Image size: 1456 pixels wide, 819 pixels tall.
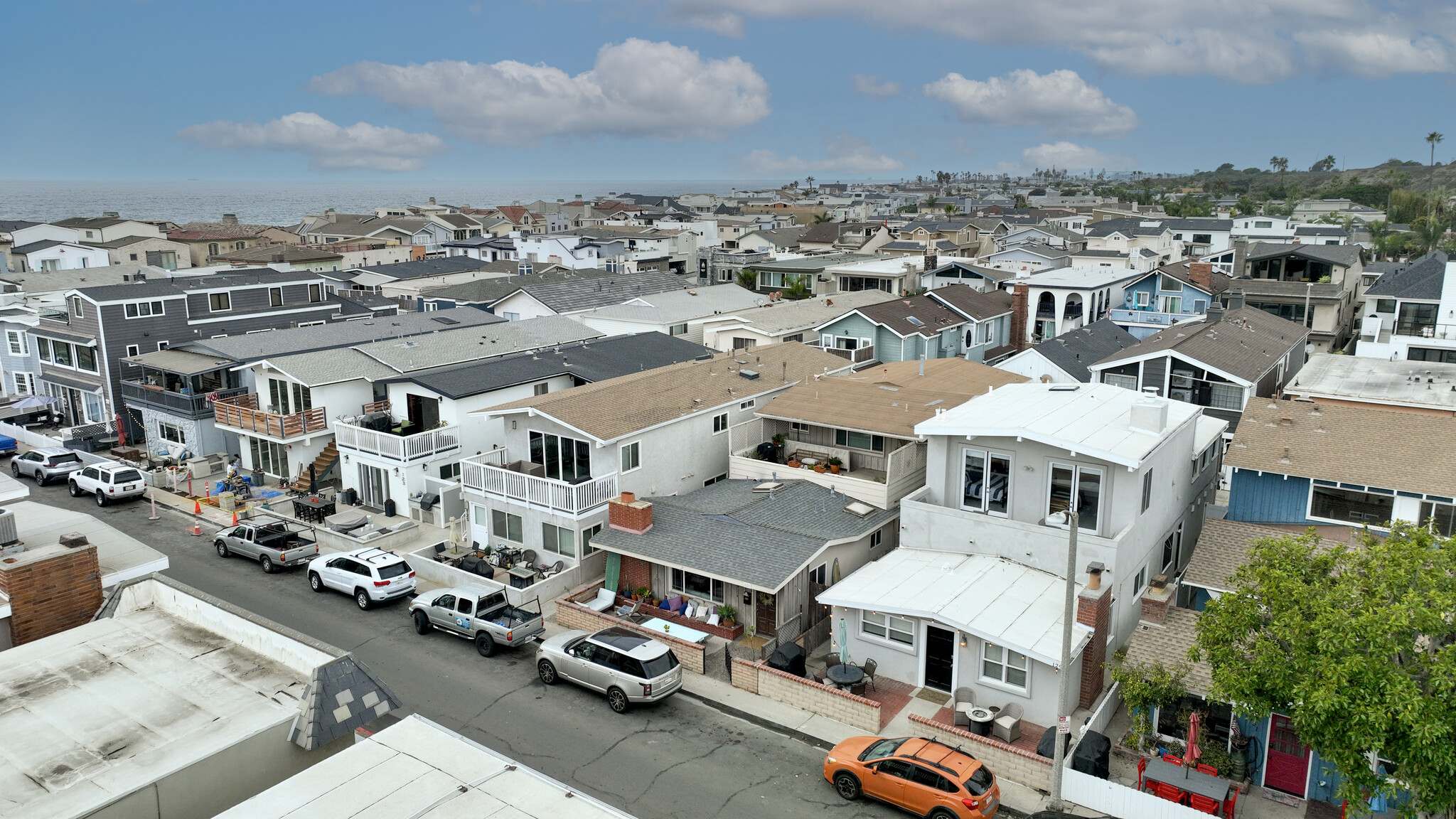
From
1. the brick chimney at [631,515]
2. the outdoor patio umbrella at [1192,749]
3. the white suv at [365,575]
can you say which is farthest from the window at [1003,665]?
the white suv at [365,575]

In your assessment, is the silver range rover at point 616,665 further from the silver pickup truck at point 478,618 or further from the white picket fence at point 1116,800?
the white picket fence at point 1116,800

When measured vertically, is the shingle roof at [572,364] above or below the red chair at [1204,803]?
above

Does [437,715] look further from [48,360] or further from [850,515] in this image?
[48,360]

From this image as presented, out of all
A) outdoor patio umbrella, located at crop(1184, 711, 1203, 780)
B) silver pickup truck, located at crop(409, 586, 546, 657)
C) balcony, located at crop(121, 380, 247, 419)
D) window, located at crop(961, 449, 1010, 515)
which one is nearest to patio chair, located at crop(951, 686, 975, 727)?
outdoor patio umbrella, located at crop(1184, 711, 1203, 780)

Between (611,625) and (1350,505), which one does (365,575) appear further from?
(1350,505)

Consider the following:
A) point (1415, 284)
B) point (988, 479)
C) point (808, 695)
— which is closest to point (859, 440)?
point (988, 479)

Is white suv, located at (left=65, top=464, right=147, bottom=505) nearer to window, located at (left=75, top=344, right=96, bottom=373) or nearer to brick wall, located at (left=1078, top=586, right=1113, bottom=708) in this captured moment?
window, located at (left=75, top=344, right=96, bottom=373)

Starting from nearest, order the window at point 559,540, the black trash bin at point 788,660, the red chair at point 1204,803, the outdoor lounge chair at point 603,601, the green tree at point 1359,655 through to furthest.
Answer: the green tree at point 1359,655 < the red chair at point 1204,803 < the black trash bin at point 788,660 < the outdoor lounge chair at point 603,601 < the window at point 559,540
